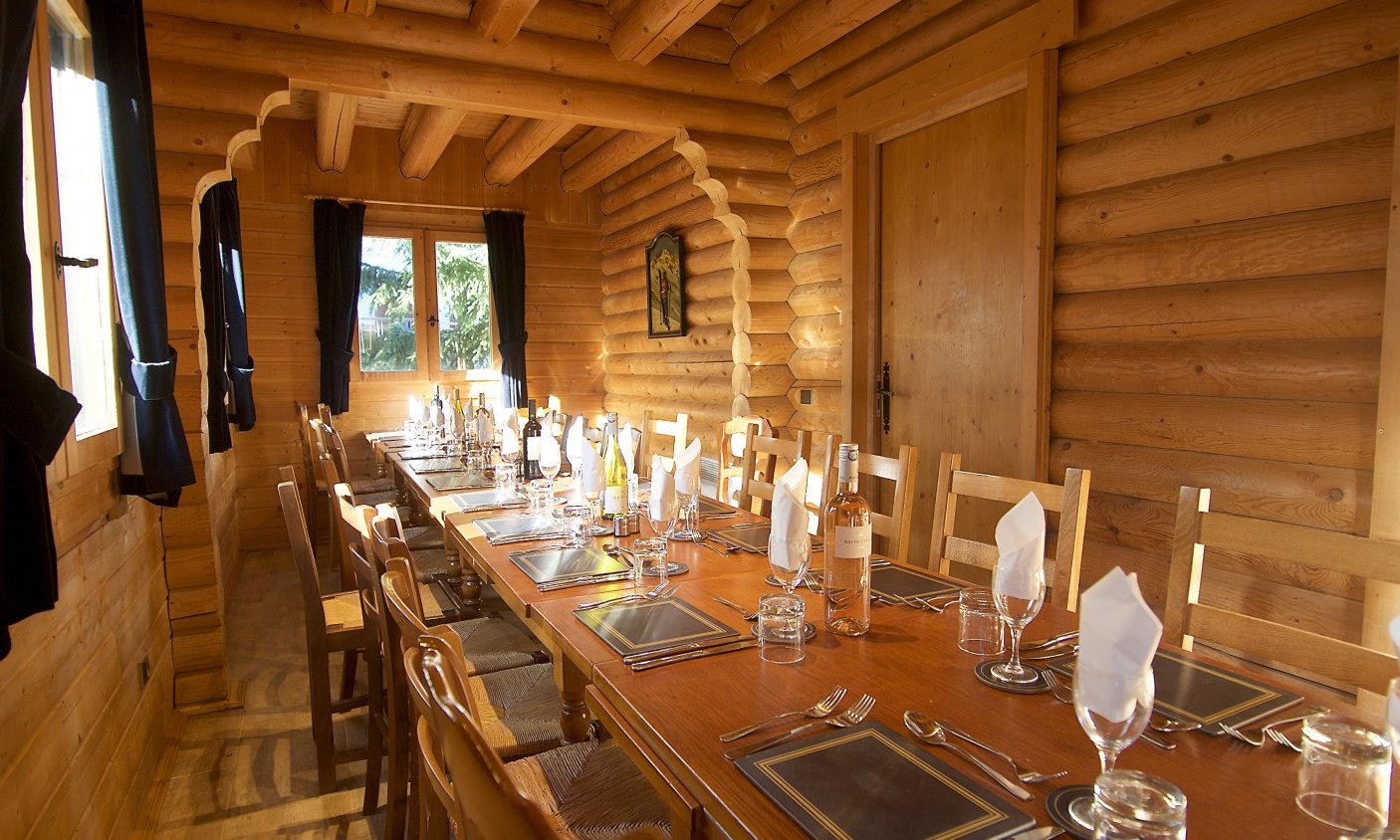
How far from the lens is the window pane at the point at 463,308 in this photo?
691 cm

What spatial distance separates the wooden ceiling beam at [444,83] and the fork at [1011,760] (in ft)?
12.6

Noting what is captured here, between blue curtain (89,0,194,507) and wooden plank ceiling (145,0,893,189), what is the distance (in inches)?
35.2

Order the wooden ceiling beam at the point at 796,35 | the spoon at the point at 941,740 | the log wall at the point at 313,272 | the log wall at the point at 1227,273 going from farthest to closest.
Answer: the log wall at the point at 313,272
the wooden ceiling beam at the point at 796,35
the log wall at the point at 1227,273
the spoon at the point at 941,740

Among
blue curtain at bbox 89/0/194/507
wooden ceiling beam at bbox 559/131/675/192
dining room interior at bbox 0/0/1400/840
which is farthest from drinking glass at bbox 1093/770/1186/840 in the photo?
wooden ceiling beam at bbox 559/131/675/192

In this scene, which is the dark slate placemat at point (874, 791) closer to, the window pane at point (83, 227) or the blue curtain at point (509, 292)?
the window pane at point (83, 227)

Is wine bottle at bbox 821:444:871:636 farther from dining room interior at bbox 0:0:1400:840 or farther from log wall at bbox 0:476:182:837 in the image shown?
log wall at bbox 0:476:182:837

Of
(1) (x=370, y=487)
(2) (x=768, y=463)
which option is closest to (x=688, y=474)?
(2) (x=768, y=463)

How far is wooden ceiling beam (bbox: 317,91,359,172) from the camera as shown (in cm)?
495

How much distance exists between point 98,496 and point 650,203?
4.91 m

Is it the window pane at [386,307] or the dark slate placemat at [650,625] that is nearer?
the dark slate placemat at [650,625]

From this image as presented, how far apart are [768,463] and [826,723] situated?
2217 mm

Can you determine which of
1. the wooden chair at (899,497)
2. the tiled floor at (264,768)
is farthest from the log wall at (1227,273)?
the tiled floor at (264,768)

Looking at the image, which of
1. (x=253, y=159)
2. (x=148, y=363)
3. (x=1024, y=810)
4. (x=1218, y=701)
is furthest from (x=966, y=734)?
(x=253, y=159)

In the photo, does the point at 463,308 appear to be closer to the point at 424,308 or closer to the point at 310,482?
the point at 424,308
